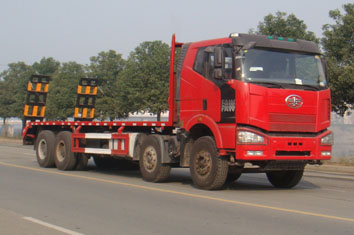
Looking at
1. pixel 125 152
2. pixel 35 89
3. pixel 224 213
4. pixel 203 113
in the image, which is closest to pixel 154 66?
pixel 35 89

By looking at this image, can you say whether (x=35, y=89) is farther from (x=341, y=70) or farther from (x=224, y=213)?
(x=224, y=213)

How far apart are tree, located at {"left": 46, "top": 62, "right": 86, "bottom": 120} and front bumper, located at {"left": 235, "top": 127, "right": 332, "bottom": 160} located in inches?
1279

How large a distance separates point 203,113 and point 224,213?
3.26 metres

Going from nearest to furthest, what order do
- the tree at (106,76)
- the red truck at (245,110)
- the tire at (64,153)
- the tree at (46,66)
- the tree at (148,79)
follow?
the red truck at (245,110) → the tire at (64,153) → the tree at (148,79) → the tree at (106,76) → the tree at (46,66)

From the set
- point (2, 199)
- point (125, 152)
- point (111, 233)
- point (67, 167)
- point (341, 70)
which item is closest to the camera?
point (111, 233)

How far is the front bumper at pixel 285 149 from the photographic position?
9.90 meters

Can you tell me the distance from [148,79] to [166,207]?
23.2 m

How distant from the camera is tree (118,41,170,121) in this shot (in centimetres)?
3102

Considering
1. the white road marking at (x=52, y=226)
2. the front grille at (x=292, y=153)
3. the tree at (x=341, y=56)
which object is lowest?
the white road marking at (x=52, y=226)

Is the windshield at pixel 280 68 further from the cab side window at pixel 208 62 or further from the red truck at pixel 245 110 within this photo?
the cab side window at pixel 208 62

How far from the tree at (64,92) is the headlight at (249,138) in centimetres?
3248

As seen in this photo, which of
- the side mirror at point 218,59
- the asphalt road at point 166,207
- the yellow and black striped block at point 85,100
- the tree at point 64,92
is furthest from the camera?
the tree at point 64,92

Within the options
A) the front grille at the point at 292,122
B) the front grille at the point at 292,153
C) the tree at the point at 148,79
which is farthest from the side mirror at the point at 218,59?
the tree at the point at 148,79

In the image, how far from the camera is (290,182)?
39.3ft
